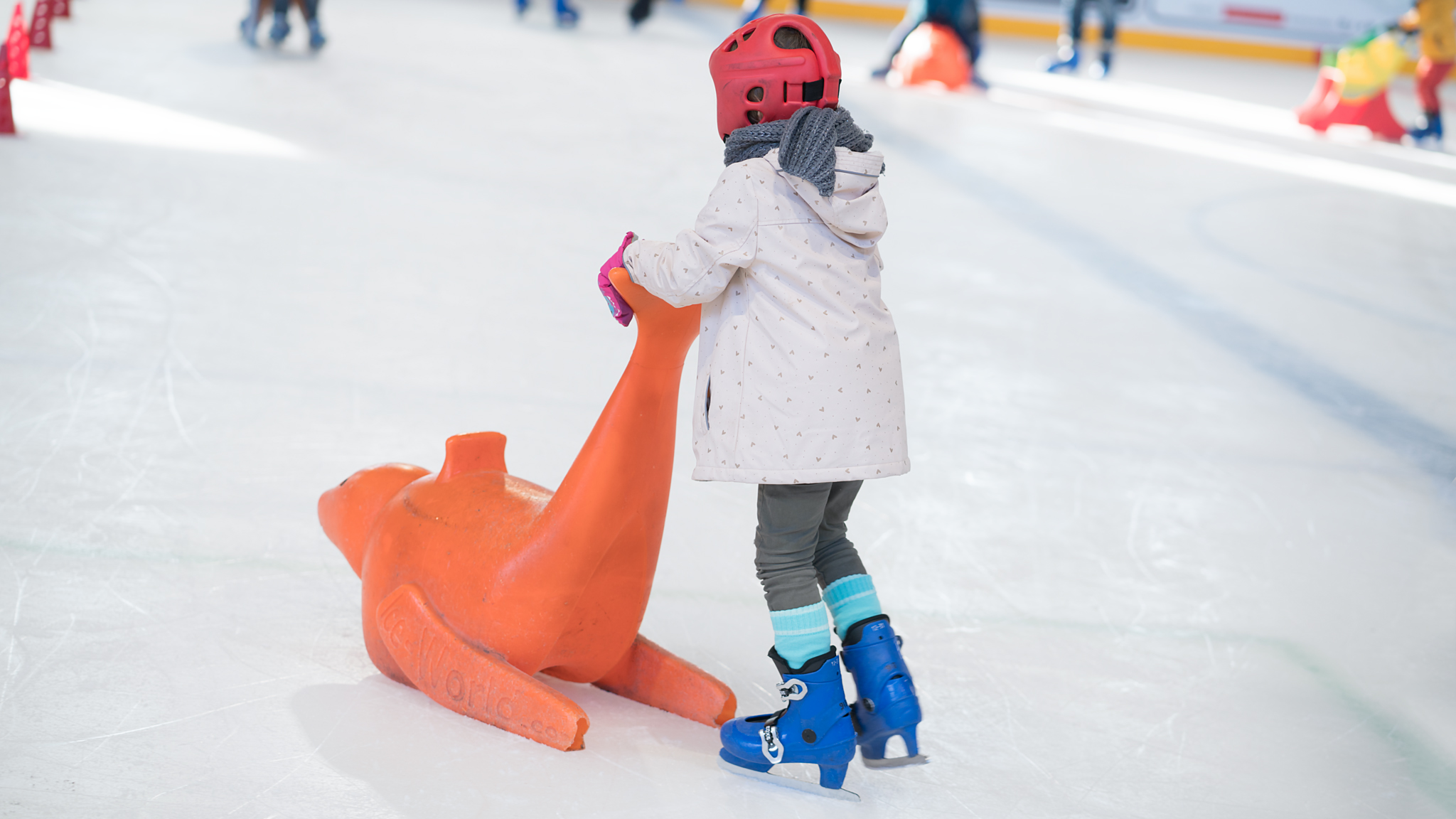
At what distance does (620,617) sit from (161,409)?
1599 mm

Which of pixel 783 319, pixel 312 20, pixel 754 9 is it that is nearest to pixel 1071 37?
pixel 754 9

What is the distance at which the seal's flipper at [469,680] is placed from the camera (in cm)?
192

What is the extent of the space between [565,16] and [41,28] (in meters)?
4.79

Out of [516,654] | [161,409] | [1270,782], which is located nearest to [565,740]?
[516,654]

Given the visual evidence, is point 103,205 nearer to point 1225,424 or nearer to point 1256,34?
point 1225,424

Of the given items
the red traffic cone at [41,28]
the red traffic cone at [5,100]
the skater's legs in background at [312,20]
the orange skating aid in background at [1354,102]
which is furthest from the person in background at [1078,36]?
the red traffic cone at [5,100]

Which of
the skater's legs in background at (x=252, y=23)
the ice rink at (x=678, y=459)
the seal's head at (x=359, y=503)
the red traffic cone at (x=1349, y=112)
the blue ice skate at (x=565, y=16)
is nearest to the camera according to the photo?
the ice rink at (x=678, y=459)

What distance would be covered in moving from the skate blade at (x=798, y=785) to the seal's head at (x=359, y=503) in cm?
72

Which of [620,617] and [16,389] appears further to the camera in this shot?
[16,389]

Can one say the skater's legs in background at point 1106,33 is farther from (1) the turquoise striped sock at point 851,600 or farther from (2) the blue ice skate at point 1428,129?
(1) the turquoise striped sock at point 851,600

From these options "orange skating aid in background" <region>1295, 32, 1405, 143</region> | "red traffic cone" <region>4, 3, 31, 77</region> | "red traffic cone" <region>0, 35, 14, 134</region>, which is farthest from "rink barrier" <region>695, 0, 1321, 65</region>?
"red traffic cone" <region>0, 35, 14, 134</region>

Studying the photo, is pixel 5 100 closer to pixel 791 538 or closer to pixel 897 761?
pixel 791 538

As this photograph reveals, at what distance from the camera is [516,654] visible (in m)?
1.99

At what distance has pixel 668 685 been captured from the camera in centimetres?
213
